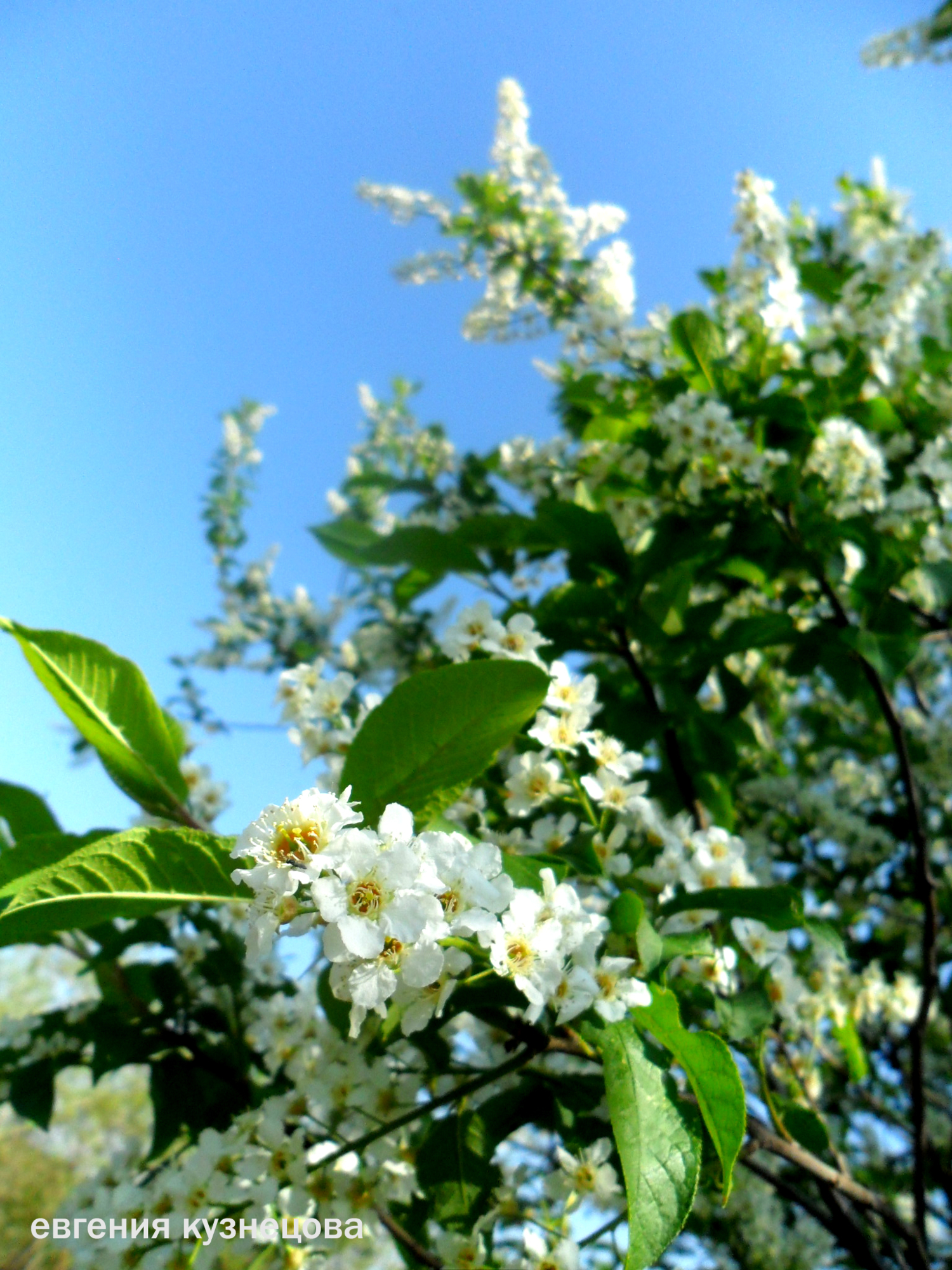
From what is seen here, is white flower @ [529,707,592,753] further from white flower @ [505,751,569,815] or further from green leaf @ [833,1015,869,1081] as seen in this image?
green leaf @ [833,1015,869,1081]

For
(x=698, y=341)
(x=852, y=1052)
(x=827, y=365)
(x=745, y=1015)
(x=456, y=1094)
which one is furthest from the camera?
(x=827, y=365)

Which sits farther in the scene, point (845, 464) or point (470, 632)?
point (845, 464)

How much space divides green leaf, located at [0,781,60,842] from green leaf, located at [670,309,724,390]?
6.38ft

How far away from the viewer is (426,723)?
1.11 metres

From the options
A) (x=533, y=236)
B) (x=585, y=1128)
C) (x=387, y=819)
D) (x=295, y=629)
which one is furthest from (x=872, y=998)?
(x=295, y=629)

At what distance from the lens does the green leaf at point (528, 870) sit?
1132 mm

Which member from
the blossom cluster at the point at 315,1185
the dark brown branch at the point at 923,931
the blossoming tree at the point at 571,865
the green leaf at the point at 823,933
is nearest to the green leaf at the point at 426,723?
the blossoming tree at the point at 571,865

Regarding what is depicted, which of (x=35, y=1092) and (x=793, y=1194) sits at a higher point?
(x=35, y=1092)

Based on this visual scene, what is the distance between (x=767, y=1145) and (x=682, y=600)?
121 centimetres

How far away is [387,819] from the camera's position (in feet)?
3.06

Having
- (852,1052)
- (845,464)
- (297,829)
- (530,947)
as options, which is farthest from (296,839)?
(845,464)

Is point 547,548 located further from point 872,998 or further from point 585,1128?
point 872,998

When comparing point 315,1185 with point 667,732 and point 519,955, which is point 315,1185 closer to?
point 519,955

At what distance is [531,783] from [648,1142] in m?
0.64
